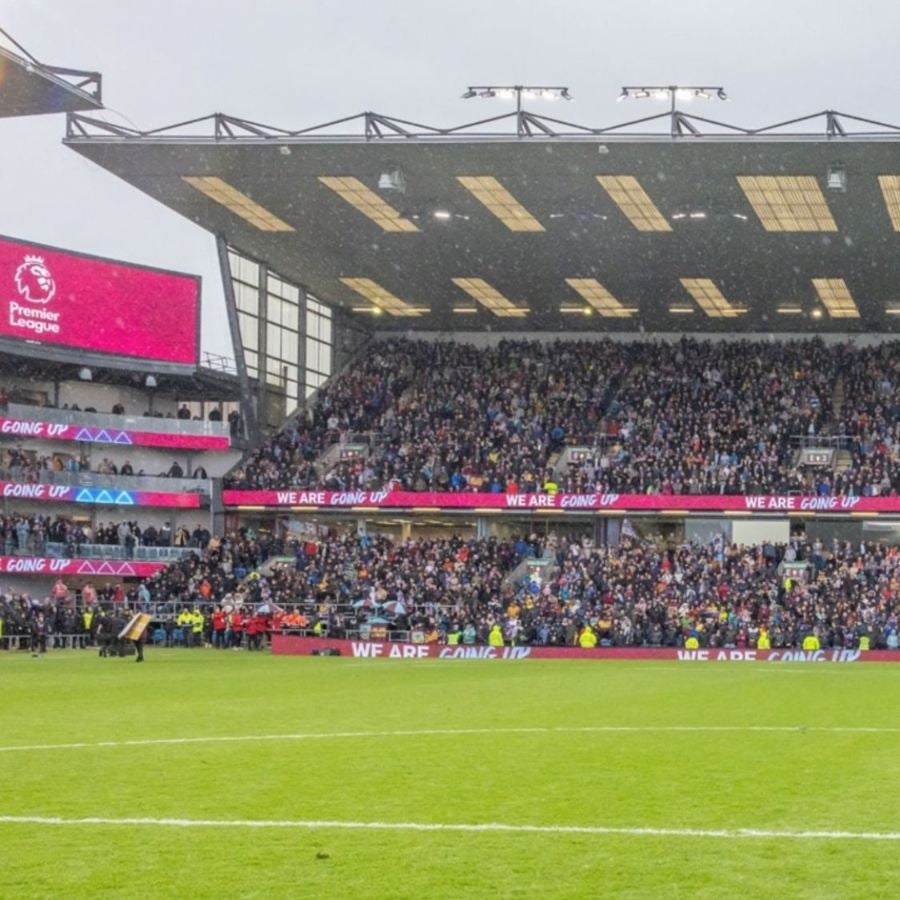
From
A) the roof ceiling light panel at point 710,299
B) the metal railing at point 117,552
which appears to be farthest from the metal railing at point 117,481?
the roof ceiling light panel at point 710,299

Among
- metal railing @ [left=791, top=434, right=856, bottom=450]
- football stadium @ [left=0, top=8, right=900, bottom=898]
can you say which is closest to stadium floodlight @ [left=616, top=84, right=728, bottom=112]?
football stadium @ [left=0, top=8, right=900, bottom=898]

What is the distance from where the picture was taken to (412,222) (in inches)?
2140

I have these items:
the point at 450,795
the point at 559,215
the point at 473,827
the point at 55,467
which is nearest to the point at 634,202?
the point at 559,215

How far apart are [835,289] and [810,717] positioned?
144 ft

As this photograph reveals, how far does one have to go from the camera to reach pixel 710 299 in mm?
64875

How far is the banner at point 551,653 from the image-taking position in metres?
46.8

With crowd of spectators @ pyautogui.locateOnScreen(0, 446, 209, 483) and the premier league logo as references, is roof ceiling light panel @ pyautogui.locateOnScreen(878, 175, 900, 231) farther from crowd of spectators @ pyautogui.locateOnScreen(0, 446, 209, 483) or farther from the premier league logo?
the premier league logo

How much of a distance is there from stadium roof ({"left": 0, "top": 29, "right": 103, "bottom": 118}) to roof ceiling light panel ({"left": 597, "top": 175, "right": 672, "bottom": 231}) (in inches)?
580

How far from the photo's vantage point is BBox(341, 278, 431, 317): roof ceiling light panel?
6550cm

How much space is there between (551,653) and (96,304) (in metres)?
22.9

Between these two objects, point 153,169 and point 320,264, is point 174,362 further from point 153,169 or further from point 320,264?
point 153,169

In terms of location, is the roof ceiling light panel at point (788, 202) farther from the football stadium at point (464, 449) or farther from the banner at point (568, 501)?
the banner at point (568, 501)

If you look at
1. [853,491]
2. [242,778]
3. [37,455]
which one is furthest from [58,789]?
[37,455]

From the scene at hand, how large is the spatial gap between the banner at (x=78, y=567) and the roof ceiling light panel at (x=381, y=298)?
1354 centimetres
